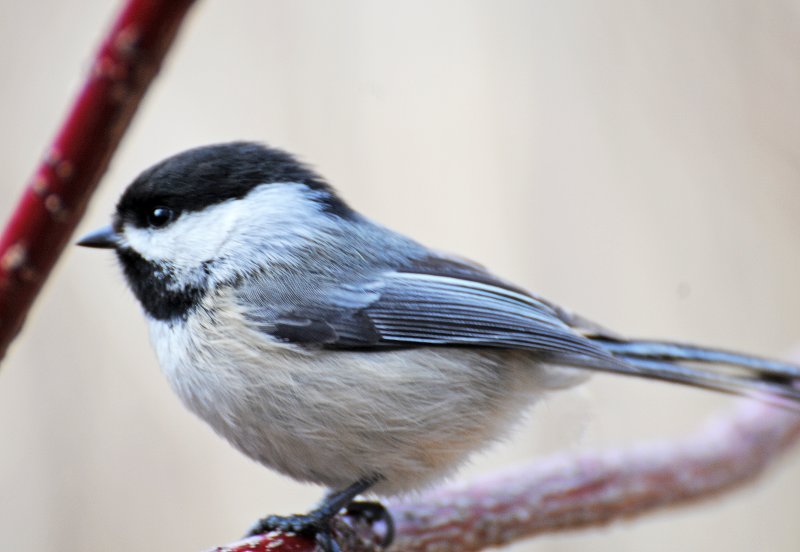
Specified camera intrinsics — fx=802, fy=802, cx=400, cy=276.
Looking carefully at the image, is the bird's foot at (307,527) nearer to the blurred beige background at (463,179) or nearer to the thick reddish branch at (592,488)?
the thick reddish branch at (592,488)

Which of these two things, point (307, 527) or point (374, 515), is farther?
point (374, 515)

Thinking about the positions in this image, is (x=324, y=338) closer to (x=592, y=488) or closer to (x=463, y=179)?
(x=592, y=488)

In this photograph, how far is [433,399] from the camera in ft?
4.54

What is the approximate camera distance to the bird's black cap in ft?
4.58

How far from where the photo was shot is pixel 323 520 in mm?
1314

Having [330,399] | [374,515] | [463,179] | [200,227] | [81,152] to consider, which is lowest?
[374,515]

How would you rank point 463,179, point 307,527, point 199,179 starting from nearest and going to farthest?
point 307,527
point 199,179
point 463,179

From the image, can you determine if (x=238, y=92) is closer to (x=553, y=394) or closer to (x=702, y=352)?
(x=553, y=394)

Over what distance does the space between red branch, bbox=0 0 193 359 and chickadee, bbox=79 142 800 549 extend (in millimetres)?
716

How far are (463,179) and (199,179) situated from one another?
3.96ft

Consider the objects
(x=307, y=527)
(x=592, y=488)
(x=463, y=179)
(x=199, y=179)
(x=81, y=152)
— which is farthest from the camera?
(x=463, y=179)

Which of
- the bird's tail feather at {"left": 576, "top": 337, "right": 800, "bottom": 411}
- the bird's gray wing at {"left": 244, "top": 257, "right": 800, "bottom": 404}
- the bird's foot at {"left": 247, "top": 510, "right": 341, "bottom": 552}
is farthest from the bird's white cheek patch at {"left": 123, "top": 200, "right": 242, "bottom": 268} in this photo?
the bird's tail feather at {"left": 576, "top": 337, "right": 800, "bottom": 411}

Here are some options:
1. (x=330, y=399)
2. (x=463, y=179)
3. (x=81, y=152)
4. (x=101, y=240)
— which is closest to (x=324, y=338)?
(x=330, y=399)

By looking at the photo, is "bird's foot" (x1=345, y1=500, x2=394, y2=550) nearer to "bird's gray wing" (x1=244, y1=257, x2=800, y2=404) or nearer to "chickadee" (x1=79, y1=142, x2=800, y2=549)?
"chickadee" (x1=79, y1=142, x2=800, y2=549)
